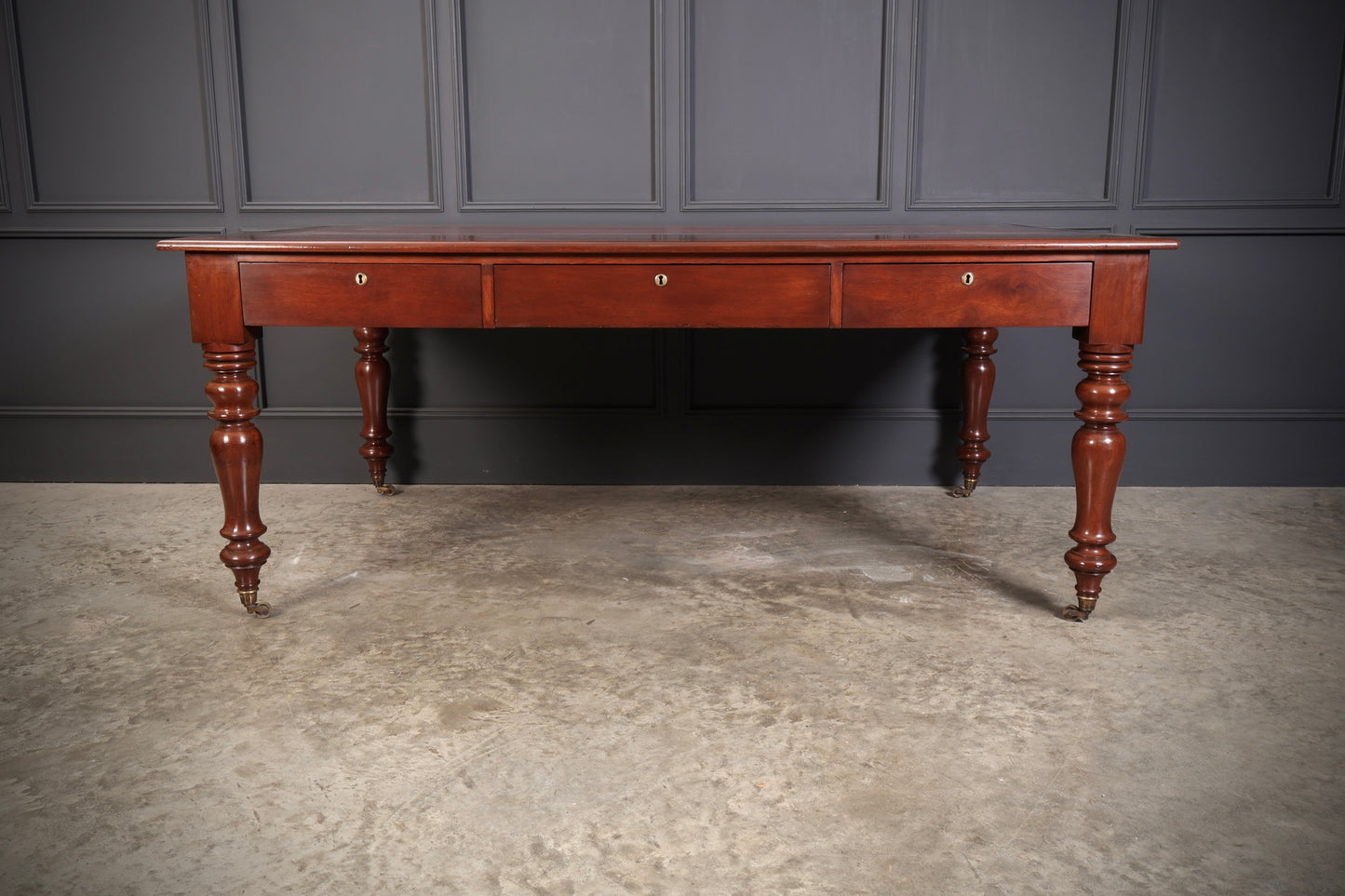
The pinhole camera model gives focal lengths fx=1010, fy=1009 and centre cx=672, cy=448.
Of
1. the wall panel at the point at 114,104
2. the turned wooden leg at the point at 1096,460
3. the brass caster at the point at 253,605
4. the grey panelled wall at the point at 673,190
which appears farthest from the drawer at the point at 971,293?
the wall panel at the point at 114,104

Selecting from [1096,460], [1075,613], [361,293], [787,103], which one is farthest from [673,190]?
[1075,613]

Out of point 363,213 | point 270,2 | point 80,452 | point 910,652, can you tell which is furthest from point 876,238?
point 80,452

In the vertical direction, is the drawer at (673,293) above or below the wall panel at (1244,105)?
below

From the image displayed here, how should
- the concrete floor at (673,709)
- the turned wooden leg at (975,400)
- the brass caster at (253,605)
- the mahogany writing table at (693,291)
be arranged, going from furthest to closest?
the turned wooden leg at (975,400) → the brass caster at (253,605) → the mahogany writing table at (693,291) → the concrete floor at (673,709)

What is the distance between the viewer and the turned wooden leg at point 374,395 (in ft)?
11.0

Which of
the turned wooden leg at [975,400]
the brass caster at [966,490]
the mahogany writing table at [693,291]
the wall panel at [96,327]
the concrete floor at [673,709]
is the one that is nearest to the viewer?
the concrete floor at [673,709]

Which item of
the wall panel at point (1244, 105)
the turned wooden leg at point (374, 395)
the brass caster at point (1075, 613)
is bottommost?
the brass caster at point (1075, 613)

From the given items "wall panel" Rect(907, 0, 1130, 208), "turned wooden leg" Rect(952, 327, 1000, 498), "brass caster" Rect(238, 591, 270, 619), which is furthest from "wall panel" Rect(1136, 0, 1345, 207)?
"brass caster" Rect(238, 591, 270, 619)

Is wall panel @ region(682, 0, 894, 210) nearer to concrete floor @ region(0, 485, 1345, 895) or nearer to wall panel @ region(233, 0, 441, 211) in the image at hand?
wall panel @ region(233, 0, 441, 211)

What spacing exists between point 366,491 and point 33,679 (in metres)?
1.52

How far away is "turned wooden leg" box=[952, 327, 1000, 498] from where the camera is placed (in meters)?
3.28

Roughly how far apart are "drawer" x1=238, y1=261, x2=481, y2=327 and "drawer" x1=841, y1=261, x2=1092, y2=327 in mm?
866

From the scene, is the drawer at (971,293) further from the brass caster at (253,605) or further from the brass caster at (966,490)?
the brass caster at (253,605)

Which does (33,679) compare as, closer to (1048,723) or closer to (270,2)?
(1048,723)
